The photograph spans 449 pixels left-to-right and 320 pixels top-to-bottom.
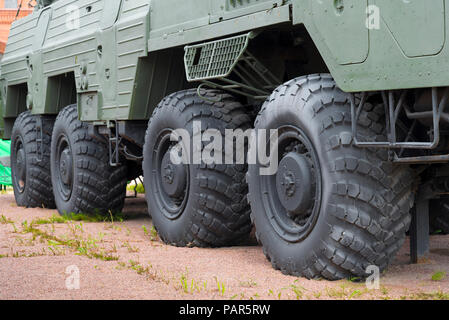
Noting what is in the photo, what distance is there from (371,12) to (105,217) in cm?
481

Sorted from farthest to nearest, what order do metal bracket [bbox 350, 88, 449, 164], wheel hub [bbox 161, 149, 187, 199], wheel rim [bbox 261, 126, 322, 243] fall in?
1. wheel hub [bbox 161, 149, 187, 199]
2. wheel rim [bbox 261, 126, 322, 243]
3. metal bracket [bbox 350, 88, 449, 164]

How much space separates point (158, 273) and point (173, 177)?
4.40ft

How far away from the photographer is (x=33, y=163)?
9906 millimetres

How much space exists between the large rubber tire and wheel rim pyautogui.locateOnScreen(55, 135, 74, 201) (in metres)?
4.00

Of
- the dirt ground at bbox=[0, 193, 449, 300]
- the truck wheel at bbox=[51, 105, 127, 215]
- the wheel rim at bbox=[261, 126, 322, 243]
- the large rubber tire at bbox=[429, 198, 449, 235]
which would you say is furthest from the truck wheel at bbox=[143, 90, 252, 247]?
the truck wheel at bbox=[51, 105, 127, 215]

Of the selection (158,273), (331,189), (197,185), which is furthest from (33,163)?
(331,189)

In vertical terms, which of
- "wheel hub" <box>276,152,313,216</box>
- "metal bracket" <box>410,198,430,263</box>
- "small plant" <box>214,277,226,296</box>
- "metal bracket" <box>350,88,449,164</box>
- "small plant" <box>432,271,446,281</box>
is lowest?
"small plant" <box>214,277,226,296</box>

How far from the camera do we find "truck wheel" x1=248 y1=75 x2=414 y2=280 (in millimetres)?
4516

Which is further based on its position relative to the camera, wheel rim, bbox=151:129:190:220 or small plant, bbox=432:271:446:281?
wheel rim, bbox=151:129:190:220

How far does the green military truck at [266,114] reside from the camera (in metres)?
4.41

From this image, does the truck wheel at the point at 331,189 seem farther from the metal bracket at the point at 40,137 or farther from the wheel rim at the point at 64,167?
the metal bracket at the point at 40,137

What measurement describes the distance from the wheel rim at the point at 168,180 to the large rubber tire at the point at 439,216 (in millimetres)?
1838

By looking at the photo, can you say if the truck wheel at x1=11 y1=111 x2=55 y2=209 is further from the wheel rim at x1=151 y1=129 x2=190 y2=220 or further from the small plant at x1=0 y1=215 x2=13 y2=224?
the wheel rim at x1=151 y1=129 x2=190 y2=220

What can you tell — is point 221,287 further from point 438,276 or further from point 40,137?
point 40,137
